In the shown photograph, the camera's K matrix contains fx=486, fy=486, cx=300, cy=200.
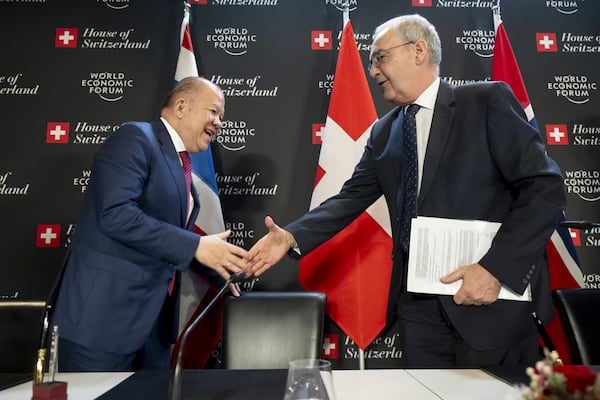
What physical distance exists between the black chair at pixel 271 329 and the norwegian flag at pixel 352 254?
54cm

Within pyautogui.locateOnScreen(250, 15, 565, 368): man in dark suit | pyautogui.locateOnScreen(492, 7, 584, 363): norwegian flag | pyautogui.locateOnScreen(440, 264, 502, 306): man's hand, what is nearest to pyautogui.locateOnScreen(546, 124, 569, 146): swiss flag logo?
pyautogui.locateOnScreen(492, 7, 584, 363): norwegian flag

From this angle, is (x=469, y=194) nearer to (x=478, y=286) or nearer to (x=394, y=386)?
(x=478, y=286)

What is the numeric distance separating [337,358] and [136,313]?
1.41 meters

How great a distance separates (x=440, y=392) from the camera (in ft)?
3.96

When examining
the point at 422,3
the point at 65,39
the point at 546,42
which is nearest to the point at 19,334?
the point at 65,39

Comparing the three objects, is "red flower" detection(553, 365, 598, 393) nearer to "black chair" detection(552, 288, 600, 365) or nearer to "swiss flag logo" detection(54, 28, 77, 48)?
"black chair" detection(552, 288, 600, 365)

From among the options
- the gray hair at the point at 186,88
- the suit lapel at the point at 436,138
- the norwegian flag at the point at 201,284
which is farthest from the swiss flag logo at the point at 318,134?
the suit lapel at the point at 436,138

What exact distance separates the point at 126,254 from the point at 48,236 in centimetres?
130

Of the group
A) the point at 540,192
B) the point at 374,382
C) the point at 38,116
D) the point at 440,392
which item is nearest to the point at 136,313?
the point at 374,382

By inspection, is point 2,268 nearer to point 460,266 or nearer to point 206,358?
point 206,358

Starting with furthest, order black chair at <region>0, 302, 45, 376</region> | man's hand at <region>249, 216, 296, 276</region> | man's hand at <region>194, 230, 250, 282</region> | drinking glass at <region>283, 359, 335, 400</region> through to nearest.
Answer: man's hand at <region>249, 216, 296, 276</region>, man's hand at <region>194, 230, 250, 282</region>, black chair at <region>0, 302, 45, 376</region>, drinking glass at <region>283, 359, 335, 400</region>

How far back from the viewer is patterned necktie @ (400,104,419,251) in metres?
1.81

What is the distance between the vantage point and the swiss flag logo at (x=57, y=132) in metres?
3.06

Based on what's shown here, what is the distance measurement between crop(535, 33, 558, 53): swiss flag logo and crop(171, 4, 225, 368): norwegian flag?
2.25 metres
